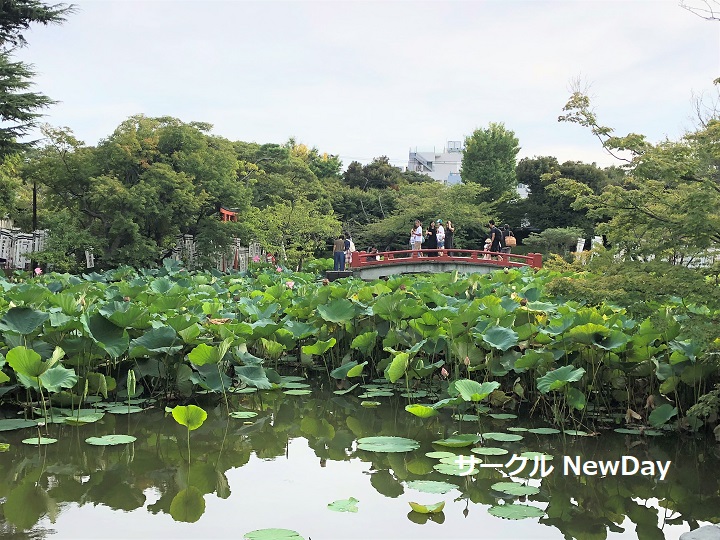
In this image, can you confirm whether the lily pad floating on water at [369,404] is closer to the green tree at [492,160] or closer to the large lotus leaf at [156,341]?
the large lotus leaf at [156,341]

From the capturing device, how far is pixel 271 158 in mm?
31031

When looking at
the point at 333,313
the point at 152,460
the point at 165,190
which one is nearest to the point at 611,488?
the point at 152,460

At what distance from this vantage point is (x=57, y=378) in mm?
4004

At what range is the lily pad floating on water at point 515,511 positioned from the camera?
3.00m

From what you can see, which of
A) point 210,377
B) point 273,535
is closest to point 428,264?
point 210,377

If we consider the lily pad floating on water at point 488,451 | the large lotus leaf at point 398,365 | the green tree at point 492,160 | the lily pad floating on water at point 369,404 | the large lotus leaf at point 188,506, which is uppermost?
the green tree at point 492,160

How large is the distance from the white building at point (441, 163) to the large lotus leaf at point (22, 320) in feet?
156

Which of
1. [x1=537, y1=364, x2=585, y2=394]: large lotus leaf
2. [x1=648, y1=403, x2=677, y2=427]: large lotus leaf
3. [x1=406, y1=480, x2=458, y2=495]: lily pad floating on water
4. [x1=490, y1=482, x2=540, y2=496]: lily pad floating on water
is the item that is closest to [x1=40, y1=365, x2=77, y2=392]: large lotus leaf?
[x1=406, y1=480, x2=458, y2=495]: lily pad floating on water

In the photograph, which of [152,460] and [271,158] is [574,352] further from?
[271,158]

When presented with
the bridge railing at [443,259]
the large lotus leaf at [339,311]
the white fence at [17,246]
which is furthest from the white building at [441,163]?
the large lotus leaf at [339,311]

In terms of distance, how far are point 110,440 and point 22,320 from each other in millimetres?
1010

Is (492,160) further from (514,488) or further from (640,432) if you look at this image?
(514,488)

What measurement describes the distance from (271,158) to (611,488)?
28.6 metres

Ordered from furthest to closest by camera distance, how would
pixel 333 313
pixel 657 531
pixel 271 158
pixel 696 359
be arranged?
1. pixel 271 158
2. pixel 333 313
3. pixel 696 359
4. pixel 657 531
